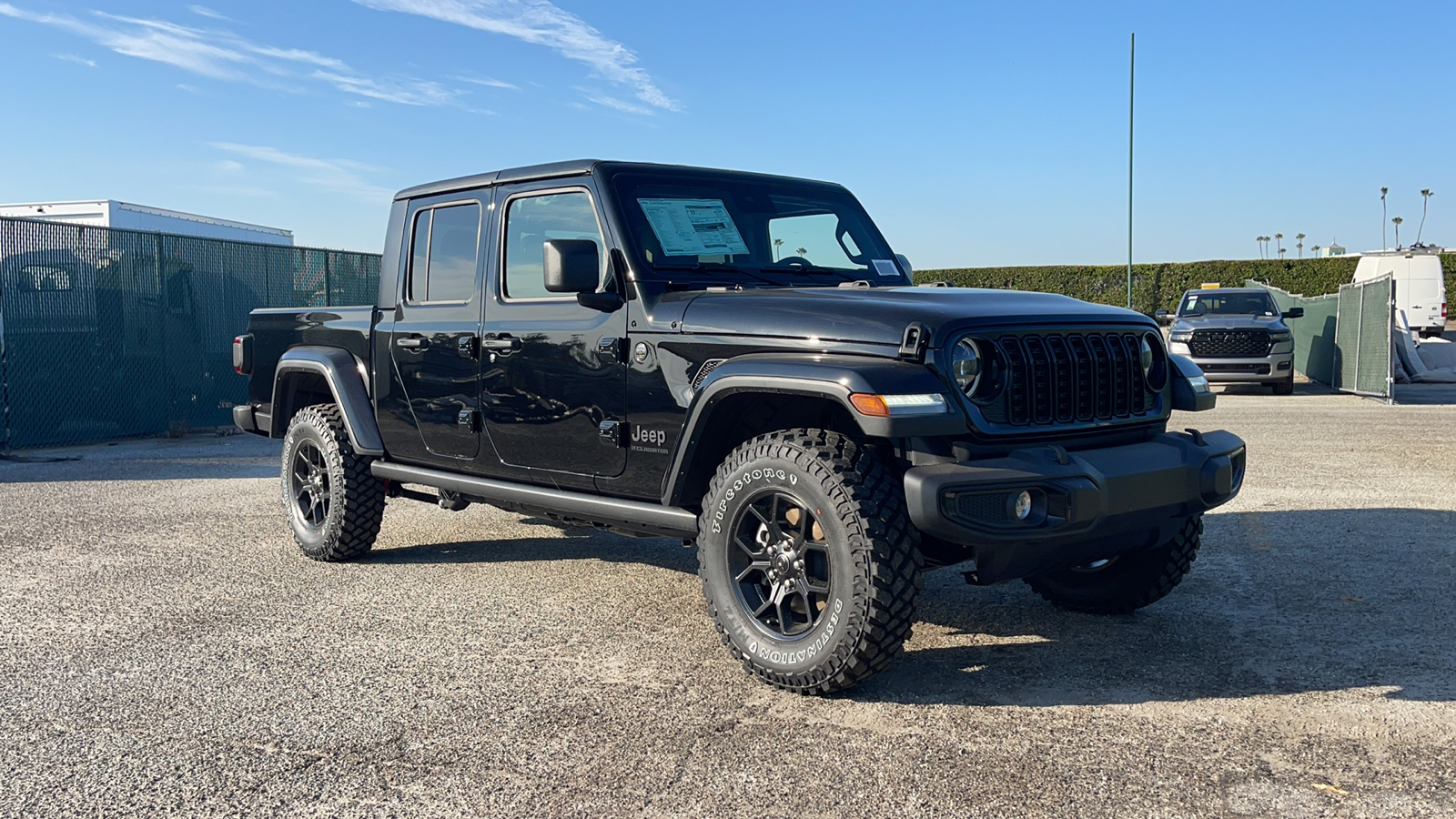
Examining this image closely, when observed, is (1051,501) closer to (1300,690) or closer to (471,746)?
(1300,690)

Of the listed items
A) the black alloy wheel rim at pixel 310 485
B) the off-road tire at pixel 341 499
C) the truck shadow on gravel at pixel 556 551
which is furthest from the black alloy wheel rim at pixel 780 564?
the black alloy wheel rim at pixel 310 485

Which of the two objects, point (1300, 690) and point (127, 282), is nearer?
point (1300, 690)

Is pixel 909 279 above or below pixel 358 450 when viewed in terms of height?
above

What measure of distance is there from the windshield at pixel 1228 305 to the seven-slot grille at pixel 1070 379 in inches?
604

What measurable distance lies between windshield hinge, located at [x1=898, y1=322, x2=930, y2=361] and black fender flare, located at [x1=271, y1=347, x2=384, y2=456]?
131 inches

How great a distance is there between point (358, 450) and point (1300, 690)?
4.51 metres

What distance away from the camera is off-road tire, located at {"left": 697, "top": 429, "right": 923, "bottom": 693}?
12.9 ft

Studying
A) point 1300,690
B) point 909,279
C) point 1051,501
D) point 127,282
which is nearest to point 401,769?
point 1051,501

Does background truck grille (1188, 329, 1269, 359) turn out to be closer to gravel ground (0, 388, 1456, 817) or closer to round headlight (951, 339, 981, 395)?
gravel ground (0, 388, 1456, 817)

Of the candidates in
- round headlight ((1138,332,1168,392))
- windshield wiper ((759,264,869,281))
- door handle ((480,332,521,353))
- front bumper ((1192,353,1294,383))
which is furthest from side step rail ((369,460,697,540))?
front bumper ((1192,353,1294,383))

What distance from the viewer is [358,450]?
6281mm

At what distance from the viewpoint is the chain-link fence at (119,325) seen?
12.1 m

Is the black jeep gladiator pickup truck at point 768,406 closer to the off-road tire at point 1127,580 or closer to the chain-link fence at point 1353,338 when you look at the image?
the off-road tire at point 1127,580

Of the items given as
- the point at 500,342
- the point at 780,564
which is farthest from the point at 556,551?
the point at 780,564
